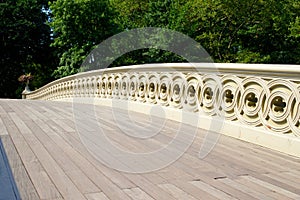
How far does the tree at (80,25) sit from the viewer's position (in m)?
18.5

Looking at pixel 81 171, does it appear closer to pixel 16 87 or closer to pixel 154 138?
pixel 154 138

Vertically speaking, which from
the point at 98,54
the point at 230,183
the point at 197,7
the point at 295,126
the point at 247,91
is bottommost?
the point at 230,183

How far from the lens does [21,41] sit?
26906 millimetres

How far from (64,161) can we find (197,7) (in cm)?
1826

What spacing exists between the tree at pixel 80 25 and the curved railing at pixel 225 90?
1149cm

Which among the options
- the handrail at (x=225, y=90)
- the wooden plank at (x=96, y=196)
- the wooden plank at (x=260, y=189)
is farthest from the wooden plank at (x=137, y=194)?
the handrail at (x=225, y=90)

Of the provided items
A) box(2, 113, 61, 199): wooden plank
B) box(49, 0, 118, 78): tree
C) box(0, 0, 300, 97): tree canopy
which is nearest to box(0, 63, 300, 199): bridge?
box(2, 113, 61, 199): wooden plank

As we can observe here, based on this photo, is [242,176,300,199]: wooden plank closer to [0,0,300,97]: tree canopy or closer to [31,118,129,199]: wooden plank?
[31,118,129,199]: wooden plank

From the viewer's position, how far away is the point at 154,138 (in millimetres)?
4293

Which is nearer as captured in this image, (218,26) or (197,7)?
(197,7)

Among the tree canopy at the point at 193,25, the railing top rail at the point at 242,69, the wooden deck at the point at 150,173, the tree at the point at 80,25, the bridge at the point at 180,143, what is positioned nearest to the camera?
the wooden deck at the point at 150,173

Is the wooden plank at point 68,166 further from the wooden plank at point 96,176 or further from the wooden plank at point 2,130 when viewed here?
the wooden plank at point 2,130

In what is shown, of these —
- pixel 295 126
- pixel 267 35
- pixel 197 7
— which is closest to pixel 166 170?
pixel 295 126

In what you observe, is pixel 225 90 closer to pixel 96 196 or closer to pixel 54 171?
pixel 54 171
